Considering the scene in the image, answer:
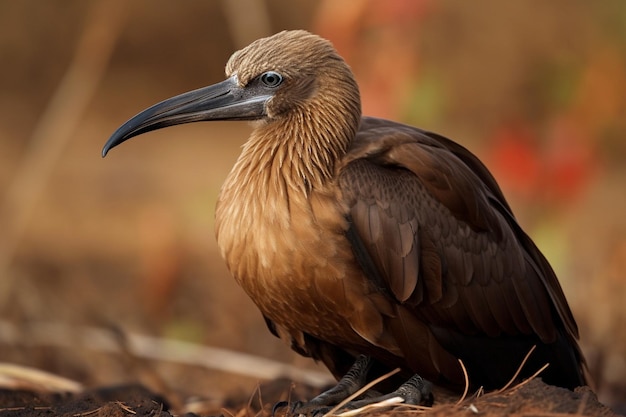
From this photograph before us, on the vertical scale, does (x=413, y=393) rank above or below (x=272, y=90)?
below

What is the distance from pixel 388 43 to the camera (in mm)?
7371

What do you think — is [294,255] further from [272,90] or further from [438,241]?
[272,90]

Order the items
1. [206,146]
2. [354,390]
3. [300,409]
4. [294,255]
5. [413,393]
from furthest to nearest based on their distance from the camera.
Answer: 1. [206,146]
2. [354,390]
3. [413,393]
4. [300,409]
5. [294,255]

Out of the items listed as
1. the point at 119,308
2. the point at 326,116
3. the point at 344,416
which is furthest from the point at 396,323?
the point at 119,308

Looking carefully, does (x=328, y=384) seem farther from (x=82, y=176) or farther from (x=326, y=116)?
(x=82, y=176)

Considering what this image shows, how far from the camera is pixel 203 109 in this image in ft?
14.7

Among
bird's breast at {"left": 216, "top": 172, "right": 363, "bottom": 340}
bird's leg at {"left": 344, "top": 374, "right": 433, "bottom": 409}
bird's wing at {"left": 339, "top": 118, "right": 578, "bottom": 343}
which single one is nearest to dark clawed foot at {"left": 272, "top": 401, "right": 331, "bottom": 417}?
bird's leg at {"left": 344, "top": 374, "right": 433, "bottom": 409}

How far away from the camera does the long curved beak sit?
14.5 feet

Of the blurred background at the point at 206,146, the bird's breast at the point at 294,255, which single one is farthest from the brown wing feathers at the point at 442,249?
the blurred background at the point at 206,146

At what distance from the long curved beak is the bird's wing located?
0.45 m

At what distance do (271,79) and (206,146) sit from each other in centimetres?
851

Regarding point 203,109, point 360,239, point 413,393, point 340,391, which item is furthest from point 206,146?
point 360,239

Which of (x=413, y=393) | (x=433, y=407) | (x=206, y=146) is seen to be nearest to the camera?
(x=433, y=407)

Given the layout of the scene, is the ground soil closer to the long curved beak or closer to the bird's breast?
the bird's breast
